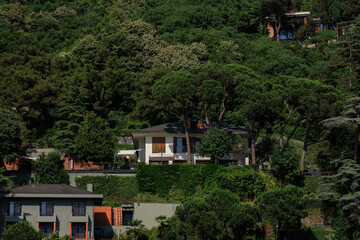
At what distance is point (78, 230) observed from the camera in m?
60.5

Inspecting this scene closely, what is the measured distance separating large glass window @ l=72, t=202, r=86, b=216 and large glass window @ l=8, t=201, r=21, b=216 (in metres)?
4.27

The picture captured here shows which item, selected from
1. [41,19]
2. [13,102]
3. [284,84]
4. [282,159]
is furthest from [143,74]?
[41,19]

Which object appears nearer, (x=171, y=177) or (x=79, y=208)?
(x=79, y=208)

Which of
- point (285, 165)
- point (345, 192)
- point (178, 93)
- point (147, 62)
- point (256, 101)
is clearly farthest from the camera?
point (147, 62)

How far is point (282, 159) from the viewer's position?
63906mm

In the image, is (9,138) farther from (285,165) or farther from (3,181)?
(285,165)

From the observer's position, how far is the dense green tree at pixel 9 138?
2589 inches

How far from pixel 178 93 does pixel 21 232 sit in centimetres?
1941

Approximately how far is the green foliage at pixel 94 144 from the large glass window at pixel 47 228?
34.0 ft

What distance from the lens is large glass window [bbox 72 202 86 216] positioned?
199ft

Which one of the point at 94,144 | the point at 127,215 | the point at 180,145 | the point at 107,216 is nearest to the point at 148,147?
the point at 180,145

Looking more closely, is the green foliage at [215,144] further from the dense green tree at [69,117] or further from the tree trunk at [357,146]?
the dense green tree at [69,117]

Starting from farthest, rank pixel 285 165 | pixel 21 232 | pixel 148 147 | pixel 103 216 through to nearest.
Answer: pixel 148 147
pixel 285 165
pixel 103 216
pixel 21 232

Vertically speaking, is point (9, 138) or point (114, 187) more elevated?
point (9, 138)
